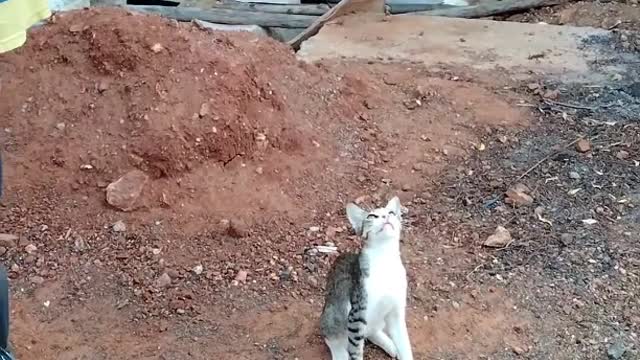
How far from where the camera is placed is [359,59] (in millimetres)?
6871

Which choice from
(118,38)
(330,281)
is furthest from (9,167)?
(330,281)

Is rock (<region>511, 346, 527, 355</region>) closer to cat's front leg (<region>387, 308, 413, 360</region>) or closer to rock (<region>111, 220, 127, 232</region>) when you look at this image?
cat's front leg (<region>387, 308, 413, 360</region>)

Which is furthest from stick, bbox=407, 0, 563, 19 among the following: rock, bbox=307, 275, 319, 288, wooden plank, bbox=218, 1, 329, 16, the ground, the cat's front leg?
the cat's front leg

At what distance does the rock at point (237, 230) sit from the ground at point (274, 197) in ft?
0.03

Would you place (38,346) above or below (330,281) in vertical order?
below

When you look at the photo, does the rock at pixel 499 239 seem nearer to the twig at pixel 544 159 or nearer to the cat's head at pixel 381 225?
the twig at pixel 544 159

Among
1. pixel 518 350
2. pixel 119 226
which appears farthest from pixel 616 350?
pixel 119 226

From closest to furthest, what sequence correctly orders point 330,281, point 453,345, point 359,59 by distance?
point 330,281, point 453,345, point 359,59

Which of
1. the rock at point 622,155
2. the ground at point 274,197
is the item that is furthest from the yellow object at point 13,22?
the rock at point 622,155

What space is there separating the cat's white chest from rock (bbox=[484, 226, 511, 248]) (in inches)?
46.6

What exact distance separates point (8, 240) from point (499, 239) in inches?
92.4

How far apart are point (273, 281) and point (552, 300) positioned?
1.22 m

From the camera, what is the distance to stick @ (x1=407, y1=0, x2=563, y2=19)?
8094 millimetres

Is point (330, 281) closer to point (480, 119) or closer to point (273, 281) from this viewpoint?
point (273, 281)
